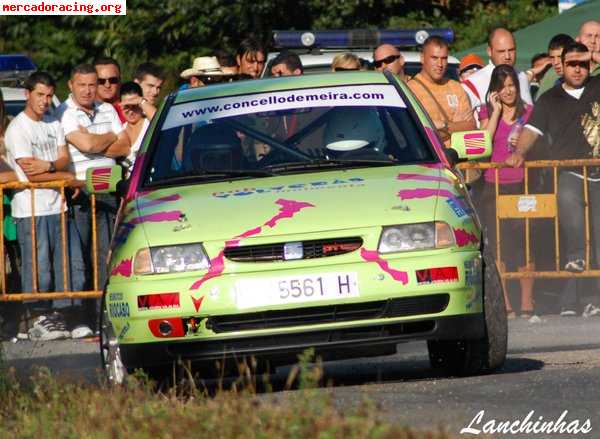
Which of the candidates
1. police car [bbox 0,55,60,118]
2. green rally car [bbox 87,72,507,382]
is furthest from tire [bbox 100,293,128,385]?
police car [bbox 0,55,60,118]

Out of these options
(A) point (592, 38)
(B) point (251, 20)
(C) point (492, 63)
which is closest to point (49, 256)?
(C) point (492, 63)

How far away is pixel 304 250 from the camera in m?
8.78

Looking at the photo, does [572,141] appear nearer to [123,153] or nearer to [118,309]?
[123,153]

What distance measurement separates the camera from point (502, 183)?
1396 cm

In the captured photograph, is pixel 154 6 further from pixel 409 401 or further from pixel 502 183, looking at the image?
→ pixel 409 401

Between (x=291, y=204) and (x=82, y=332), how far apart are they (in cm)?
520

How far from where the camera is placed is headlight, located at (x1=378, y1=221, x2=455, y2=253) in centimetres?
880

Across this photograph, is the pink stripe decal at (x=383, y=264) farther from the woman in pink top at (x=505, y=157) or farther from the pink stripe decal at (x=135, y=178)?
the woman in pink top at (x=505, y=157)

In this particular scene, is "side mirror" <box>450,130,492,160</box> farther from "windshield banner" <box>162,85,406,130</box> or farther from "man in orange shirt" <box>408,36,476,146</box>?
"man in orange shirt" <box>408,36,476,146</box>

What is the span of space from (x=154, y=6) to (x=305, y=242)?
67.6ft

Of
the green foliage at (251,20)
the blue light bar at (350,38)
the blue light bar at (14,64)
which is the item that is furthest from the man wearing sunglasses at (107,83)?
the green foliage at (251,20)

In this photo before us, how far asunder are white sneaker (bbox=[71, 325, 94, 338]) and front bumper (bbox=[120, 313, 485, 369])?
489 centimetres

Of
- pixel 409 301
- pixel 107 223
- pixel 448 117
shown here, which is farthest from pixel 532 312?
pixel 409 301

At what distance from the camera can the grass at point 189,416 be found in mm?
6041
